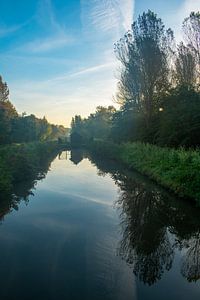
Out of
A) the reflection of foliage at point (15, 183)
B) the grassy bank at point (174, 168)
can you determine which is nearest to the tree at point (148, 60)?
the grassy bank at point (174, 168)

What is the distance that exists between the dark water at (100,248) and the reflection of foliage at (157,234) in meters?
0.02

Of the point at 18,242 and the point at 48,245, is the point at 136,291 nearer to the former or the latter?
the point at 48,245

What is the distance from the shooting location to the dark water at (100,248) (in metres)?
6.40

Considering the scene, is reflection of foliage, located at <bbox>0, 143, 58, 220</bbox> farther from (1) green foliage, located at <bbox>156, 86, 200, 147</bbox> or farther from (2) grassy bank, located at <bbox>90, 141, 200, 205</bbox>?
(1) green foliage, located at <bbox>156, 86, 200, 147</bbox>

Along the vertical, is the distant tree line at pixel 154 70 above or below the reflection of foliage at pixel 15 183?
above

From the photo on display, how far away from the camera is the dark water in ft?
21.0

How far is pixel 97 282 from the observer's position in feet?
21.6

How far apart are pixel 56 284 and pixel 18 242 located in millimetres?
3065

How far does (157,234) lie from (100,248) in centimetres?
227

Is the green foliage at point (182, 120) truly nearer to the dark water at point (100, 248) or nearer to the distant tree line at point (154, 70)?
the distant tree line at point (154, 70)

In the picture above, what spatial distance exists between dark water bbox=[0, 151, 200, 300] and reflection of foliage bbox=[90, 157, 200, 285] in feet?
0.08

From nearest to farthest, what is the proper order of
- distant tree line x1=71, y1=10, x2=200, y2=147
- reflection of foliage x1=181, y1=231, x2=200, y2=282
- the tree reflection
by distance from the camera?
reflection of foliage x1=181, y1=231, x2=200, y2=282, the tree reflection, distant tree line x1=71, y1=10, x2=200, y2=147

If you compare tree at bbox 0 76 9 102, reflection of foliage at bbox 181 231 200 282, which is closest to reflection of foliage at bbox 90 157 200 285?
reflection of foliage at bbox 181 231 200 282

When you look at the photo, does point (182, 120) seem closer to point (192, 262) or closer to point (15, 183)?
point (15, 183)
